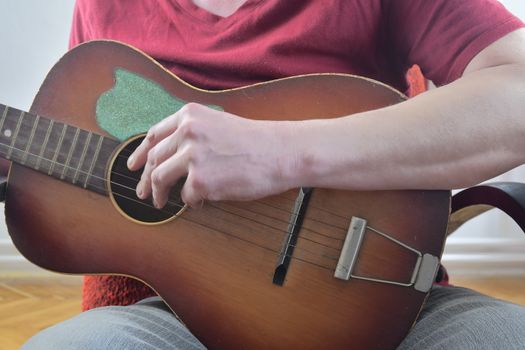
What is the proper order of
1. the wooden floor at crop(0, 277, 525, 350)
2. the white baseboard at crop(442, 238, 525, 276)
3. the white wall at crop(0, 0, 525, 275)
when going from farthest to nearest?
1. the white baseboard at crop(442, 238, 525, 276)
2. the white wall at crop(0, 0, 525, 275)
3. the wooden floor at crop(0, 277, 525, 350)

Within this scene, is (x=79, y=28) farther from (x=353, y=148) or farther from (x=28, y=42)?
(x=28, y=42)

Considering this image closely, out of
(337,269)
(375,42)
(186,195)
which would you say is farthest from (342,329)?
(375,42)

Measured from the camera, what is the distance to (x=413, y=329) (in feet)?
2.35

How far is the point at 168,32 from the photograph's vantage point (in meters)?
0.95

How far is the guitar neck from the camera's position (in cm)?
83

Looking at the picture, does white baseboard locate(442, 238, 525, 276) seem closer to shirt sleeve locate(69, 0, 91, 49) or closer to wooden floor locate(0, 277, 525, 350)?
wooden floor locate(0, 277, 525, 350)

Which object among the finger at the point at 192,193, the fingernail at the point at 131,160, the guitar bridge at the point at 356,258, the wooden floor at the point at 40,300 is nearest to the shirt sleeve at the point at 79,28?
the fingernail at the point at 131,160

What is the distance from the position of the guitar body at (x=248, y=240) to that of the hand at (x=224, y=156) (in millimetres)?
63

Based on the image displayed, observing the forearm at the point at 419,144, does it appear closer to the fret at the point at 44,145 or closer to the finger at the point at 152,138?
the finger at the point at 152,138

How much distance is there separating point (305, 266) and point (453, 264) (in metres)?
1.80

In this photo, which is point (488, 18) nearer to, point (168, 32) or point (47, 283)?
point (168, 32)

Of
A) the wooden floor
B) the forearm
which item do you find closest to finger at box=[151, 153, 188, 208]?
the forearm

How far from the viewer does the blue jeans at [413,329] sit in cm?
62

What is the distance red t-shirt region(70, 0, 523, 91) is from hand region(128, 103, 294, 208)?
21 centimetres
